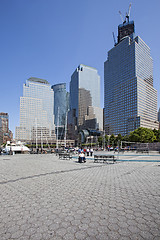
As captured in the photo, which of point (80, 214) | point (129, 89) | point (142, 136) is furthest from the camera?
point (129, 89)

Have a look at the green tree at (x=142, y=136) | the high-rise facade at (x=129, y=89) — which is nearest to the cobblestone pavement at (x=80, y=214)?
the green tree at (x=142, y=136)

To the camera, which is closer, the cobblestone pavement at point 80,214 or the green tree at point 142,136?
the cobblestone pavement at point 80,214

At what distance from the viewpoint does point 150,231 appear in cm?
343

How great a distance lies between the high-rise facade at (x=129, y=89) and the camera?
148500 mm

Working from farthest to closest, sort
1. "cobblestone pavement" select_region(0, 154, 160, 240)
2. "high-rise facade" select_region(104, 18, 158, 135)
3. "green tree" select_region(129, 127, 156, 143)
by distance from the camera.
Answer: "high-rise facade" select_region(104, 18, 158, 135)
"green tree" select_region(129, 127, 156, 143)
"cobblestone pavement" select_region(0, 154, 160, 240)

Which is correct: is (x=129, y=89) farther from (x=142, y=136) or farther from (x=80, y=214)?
(x=80, y=214)

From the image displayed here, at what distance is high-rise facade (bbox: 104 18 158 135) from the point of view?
5846 inches

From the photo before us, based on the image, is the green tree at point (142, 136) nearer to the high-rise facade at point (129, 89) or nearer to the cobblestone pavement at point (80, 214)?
the high-rise facade at point (129, 89)

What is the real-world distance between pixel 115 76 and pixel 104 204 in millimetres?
188234

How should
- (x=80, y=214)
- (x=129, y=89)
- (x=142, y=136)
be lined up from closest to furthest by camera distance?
(x=80, y=214), (x=142, y=136), (x=129, y=89)

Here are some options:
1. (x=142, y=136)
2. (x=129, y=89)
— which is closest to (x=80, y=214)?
(x=142, y=136)

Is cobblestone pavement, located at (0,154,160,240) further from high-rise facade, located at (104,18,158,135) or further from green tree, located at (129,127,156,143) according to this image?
high-rise facade, located at (104,18,158,135)

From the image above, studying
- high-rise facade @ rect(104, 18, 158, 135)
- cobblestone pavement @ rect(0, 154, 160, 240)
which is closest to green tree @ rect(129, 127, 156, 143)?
high-rise facade @ rect(104, 18, 158, 135)

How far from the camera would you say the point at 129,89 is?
15538 cm
